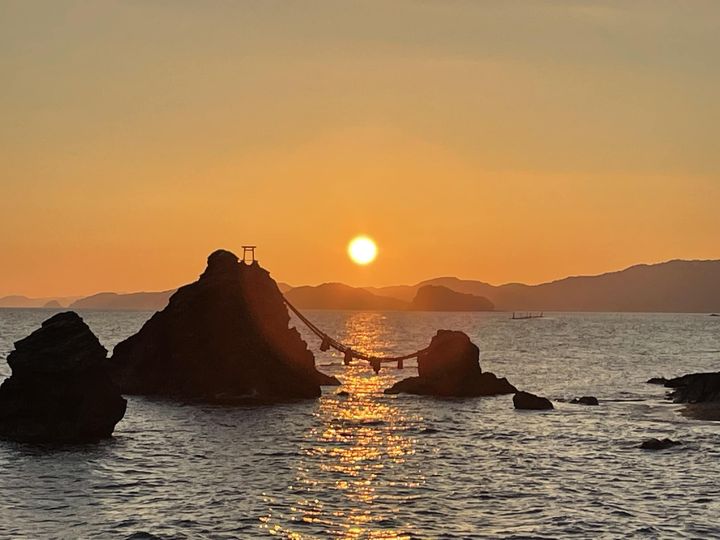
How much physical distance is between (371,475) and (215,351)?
3474 centimetres

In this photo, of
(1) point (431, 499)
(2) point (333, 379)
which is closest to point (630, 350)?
(2) point (333, 379)

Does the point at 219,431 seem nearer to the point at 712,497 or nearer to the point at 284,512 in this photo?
the point at 284,512

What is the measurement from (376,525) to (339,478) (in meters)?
8.27

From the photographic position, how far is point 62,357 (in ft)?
150

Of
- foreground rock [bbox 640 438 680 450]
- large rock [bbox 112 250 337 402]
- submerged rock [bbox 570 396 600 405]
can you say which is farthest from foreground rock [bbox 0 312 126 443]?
submerged rock [bbox 570 396 600 405]

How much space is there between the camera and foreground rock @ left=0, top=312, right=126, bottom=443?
147ft

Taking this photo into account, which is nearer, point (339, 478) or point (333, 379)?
point (339, 478)

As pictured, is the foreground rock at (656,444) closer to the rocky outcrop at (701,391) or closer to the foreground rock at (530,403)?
the foreground rock at (530,403)

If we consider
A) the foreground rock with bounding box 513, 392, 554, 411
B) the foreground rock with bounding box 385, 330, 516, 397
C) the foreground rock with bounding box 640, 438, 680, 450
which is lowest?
the foreground rock with bounding box 640, 438, 680, 450

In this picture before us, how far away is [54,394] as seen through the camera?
1785 inches

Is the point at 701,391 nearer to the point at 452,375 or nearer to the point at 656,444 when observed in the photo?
the point at 452,375

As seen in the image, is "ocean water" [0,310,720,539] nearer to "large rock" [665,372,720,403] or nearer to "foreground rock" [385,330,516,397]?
"large rock" [665,372,720,403]

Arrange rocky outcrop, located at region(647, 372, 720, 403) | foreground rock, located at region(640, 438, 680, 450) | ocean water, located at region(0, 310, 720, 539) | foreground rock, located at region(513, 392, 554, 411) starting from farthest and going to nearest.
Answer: rocky outcrop, located at region(647, 372, 720, 403) < foreground rock, located at region(513, 392, 554, 411) < foreground rock, located at region(640, 438, 680, 450) < ocean water, located at region(0, 310, 720, 539)

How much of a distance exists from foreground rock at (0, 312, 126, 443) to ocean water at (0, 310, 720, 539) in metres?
1.77
